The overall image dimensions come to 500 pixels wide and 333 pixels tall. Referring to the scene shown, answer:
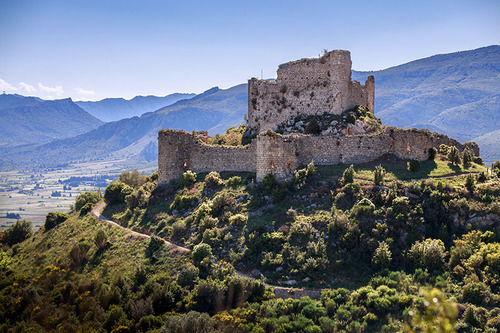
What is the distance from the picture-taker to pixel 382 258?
30.8 m

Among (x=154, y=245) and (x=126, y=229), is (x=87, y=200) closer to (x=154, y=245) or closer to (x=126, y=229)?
(x=126, y=229)

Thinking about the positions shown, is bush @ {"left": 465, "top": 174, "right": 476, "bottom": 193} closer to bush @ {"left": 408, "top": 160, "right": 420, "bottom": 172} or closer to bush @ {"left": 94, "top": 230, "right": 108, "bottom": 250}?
bush @ {"left": 408, "top": 160, "right": 420, "bottom": 172}

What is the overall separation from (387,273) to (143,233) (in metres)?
24.6

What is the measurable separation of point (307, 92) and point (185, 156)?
57.4 ft

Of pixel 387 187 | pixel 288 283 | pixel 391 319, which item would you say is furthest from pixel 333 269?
pixel 387 187

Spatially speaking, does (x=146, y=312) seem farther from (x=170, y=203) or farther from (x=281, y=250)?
(x=170, y=203)

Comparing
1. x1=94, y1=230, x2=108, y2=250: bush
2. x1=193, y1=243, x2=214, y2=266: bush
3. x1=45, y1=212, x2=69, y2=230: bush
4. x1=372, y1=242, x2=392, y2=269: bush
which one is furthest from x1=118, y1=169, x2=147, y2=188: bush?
x1=372, y1=242, x2=392, y2=269: bush

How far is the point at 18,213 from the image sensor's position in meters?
131

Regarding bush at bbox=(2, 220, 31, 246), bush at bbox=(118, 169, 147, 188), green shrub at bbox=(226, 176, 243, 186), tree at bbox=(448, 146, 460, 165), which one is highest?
tree at bbox=(448, 146, 460, 165)

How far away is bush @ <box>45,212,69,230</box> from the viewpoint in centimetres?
5364

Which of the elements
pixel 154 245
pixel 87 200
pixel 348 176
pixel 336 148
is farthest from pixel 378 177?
pixel 87 200

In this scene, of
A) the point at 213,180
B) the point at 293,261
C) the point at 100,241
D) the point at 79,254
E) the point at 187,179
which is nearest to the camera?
the point at 293,261

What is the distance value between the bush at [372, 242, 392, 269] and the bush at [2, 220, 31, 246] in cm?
4394

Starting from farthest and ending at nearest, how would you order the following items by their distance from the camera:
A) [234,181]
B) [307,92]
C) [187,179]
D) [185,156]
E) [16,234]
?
[307,92] < [16,234] < [185,156] < [187,179] < [234,181]
